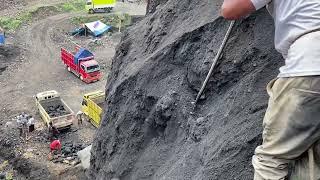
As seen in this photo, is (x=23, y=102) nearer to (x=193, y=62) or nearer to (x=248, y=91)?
(x=193, y=62)

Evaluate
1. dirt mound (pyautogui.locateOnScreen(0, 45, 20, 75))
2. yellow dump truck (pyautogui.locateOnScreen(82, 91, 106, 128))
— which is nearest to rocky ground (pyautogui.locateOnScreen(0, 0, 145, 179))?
dirt mound (pyautogui.locateOnScreen(0, 45, 20, 75))

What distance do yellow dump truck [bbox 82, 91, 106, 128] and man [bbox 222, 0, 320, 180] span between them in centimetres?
1382

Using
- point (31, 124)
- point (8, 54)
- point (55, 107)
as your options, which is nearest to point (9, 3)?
point (8, 54)

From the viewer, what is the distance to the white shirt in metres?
4.07

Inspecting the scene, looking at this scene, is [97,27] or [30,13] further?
[30,13]

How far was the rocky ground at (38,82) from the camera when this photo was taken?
54.7 ft

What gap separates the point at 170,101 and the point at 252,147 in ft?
8.68

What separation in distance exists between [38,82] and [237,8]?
19485 mm

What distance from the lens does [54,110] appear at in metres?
19.3

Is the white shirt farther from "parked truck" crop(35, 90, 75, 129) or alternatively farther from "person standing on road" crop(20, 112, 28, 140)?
"person standing on road" crop(20, 112, 28, 140)

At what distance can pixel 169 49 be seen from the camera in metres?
9.51

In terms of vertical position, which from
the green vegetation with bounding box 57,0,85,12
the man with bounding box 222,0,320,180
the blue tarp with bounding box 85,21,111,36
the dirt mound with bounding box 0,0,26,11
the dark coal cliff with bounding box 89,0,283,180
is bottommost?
the dirt mound with bounding box 0,0,26,11

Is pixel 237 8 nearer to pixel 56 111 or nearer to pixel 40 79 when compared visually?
pixel 56 111

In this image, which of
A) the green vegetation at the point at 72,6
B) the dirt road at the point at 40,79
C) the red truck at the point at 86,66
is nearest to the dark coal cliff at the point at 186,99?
the dirt road at the point at 40,79
